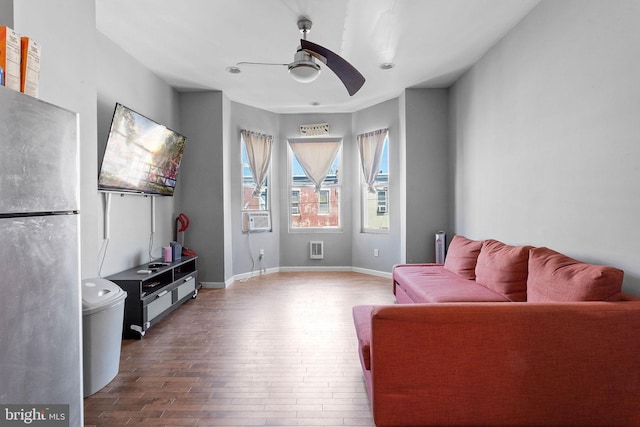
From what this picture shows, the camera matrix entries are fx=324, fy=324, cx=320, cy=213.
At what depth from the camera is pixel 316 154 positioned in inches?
236

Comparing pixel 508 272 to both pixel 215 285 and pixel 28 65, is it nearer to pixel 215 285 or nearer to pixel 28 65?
pixel 28 65

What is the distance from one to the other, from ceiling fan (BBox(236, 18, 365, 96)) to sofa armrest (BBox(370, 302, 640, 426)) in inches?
77.9

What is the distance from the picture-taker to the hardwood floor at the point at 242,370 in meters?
1.91

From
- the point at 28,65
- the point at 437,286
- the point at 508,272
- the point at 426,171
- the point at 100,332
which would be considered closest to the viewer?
the point at 28,65

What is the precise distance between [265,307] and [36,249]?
9.61ft

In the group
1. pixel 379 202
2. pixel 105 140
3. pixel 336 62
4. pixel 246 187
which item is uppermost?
pixel 336 62

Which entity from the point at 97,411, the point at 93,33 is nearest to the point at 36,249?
the point at 97,411

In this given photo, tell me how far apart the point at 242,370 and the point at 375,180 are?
157 inches

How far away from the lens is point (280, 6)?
2.75 m

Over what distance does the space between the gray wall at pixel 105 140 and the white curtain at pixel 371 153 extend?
3.10m

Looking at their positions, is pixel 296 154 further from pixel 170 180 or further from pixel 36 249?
pixel 36 249

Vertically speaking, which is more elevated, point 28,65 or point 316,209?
point 28,65

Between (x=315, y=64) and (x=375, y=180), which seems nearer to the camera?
(x=315, y=64)

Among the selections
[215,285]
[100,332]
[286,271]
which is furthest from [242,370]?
[286,271]
